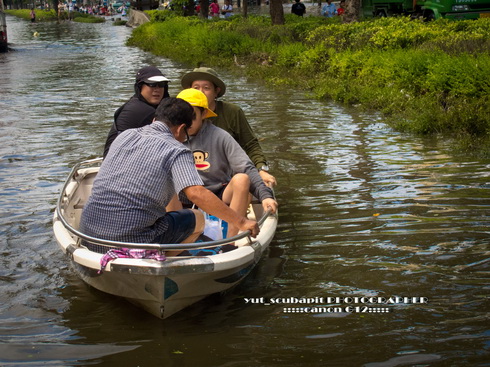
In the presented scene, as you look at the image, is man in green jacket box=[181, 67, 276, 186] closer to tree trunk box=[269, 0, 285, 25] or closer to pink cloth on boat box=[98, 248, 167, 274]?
pink cloth on boat box=[98, 248, 167, 274]

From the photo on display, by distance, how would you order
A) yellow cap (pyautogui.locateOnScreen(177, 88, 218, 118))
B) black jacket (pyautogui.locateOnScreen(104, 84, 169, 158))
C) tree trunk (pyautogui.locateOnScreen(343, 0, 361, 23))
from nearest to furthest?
yellow cap (pyautogui.locateOnScreen(177, 88, 218, 118)) < black jacket (pyautogui.locateOnScreen(104, 84, 169, 158)) < tree trunk (pyautogui.locateOnScreen(343, 0, 361, 23))

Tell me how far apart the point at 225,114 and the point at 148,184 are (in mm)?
2584

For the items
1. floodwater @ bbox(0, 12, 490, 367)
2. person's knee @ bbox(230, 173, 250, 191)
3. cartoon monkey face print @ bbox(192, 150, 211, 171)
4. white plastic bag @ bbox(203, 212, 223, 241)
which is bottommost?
floodwater @ bbox(0, 12, 490, 367)

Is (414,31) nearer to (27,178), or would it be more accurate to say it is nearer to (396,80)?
(396,80)

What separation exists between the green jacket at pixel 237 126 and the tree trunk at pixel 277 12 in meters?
20.0

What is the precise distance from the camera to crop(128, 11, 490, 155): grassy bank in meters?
11.7

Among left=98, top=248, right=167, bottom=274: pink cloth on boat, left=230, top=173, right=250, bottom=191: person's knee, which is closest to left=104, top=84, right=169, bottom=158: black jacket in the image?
left=230, top=173, right=250, bottom=191: person's knee

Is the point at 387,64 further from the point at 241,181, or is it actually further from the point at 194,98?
the point at 194,98

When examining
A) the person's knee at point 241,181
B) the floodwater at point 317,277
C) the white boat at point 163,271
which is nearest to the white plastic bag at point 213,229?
the white boat at point 163,271

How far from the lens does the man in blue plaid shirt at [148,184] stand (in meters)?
4.95

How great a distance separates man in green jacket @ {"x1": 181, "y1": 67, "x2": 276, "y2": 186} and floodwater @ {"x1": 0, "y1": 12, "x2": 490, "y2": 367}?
2.46 feet

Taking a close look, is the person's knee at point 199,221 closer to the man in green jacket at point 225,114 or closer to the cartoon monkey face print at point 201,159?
the cartoon monkey face print at point 201,159

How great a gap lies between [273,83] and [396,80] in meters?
5.00

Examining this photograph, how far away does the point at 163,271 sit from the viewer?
4.92 metres
